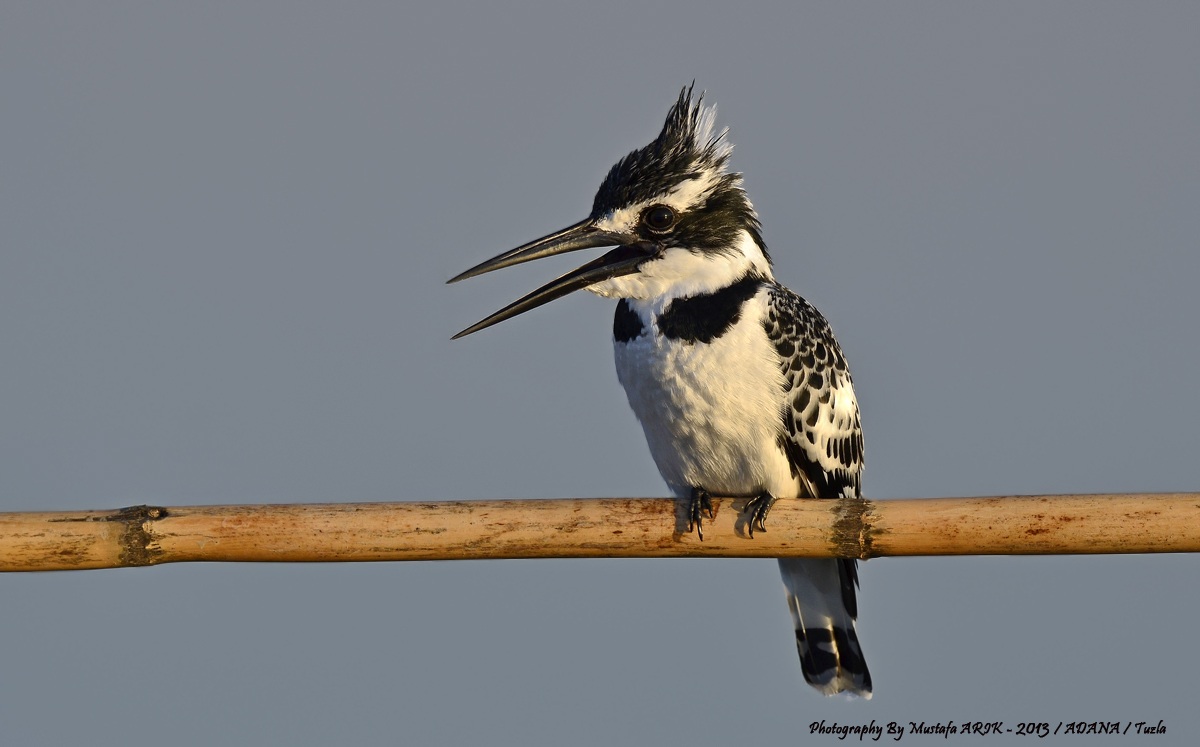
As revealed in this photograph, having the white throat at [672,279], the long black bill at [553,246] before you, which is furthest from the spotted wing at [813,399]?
the long black bill at [553,246]

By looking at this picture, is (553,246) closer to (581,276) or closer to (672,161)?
(581,276)

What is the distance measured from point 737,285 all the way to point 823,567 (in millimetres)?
1037

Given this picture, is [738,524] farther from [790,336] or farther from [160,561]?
[160,561]

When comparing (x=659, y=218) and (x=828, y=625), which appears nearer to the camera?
(x=659, y=218)

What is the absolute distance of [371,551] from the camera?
11.1 feet

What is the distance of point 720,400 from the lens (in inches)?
166

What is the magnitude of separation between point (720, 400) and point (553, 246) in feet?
2.34

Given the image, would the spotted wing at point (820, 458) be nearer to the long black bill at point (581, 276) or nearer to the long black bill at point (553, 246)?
the long black bill at point (581, 276)

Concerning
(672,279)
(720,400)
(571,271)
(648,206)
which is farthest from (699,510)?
(648,206)

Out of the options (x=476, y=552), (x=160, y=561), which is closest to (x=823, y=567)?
(x=476, y=552)

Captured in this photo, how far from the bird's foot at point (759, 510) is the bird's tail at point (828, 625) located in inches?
25.5

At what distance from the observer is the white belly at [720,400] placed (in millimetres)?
4191

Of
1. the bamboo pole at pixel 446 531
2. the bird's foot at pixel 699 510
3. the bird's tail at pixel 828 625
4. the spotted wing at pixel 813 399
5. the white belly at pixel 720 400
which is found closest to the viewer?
the bamboo pole at pixel 446 531

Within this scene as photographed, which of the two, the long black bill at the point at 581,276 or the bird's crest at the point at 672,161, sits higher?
the bird's crest at the point at 672,161
